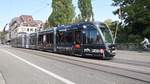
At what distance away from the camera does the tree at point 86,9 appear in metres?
76.7

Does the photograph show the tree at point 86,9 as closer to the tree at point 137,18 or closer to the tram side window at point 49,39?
the tree at point 137,18

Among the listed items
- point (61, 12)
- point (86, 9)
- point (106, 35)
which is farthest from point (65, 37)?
point (86, 9)

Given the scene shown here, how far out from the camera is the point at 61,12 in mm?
74125

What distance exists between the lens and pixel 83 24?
27891mm

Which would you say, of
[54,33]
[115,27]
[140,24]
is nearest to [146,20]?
[140,24]

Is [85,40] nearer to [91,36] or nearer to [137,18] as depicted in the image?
[91,36]

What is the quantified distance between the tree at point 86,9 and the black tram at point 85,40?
40.0 m

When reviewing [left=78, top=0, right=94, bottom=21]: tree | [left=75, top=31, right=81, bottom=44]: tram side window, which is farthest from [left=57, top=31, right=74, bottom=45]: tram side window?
[left=78, top=0, right=94, bottom=21]: tree

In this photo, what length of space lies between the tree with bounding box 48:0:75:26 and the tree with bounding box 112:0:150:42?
19564mm

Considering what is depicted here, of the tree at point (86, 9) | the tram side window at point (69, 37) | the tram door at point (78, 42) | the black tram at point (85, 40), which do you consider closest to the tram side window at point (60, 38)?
the black tram at point (85, 40)

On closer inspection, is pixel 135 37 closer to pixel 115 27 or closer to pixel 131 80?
pixel 115 27

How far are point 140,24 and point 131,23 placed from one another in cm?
204

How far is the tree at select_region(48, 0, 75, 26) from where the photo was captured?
7388cm

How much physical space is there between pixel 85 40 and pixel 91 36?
1.17 m
